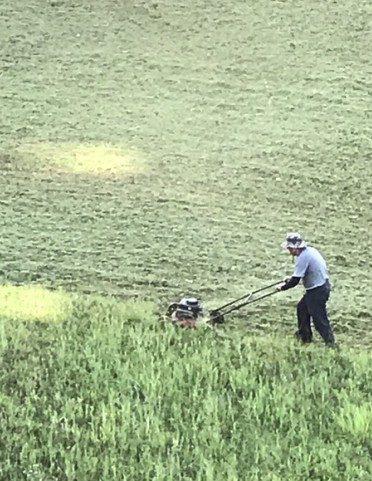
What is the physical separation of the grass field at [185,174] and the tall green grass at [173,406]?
3 cm

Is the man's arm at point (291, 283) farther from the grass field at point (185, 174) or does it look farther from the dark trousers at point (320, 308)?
the grass field at point (185, 174)

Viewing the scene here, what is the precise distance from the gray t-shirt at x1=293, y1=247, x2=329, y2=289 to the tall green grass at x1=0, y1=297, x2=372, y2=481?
22.8 inches

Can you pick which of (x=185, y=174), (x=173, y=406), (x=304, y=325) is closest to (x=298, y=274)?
(x=304, y=325)

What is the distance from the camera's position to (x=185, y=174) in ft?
42.9

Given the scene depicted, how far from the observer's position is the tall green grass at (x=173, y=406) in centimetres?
479

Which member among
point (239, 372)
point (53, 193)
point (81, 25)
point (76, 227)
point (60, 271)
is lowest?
point (239, 372)

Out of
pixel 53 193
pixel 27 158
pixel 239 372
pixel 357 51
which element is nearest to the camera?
pixel 239 372

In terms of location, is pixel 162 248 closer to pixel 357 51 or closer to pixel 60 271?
pixel 60 271

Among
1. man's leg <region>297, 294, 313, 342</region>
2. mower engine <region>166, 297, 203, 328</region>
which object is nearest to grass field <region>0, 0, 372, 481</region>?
mower engine <region>166, 297, 203, 328</region>

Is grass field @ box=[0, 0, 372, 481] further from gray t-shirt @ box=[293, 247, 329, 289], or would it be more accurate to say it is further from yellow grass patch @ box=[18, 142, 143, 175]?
gray t-shirt @ box=[293, 247, 329, 289]

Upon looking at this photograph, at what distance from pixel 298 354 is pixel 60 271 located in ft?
12.1

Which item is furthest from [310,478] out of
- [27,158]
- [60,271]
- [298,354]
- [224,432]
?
[27,158]

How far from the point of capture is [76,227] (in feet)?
37.0

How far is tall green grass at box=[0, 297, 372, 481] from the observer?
4.79 meters
